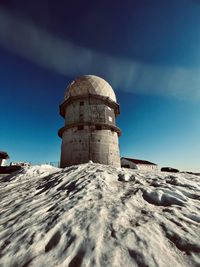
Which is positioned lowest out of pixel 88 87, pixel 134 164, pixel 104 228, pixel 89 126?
pixel 104 228

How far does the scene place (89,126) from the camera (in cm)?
1491

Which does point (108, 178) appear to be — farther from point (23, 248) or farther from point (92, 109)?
point (92, 109)

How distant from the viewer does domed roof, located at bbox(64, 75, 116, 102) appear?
55.1 feet

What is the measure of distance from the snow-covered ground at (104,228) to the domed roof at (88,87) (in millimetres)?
13926

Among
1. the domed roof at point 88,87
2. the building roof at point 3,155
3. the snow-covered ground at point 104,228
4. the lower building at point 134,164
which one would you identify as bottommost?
the snow-covered ground at point 104,228

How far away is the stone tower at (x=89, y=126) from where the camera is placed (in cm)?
1424

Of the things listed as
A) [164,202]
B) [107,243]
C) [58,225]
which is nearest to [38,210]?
[58,225]

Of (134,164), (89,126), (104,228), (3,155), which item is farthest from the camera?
(134,164)

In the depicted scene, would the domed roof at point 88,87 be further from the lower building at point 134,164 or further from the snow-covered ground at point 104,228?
the lower building at point 134,164

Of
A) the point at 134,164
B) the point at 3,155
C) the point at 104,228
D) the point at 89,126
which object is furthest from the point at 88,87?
the point at 134,164

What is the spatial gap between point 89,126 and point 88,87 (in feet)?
16.1

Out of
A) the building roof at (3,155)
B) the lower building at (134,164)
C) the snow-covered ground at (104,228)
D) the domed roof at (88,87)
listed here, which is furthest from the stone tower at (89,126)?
the lower building at (134,164)

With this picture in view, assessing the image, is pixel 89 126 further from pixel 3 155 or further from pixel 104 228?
pixel 3 155

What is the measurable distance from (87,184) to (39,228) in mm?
1930
